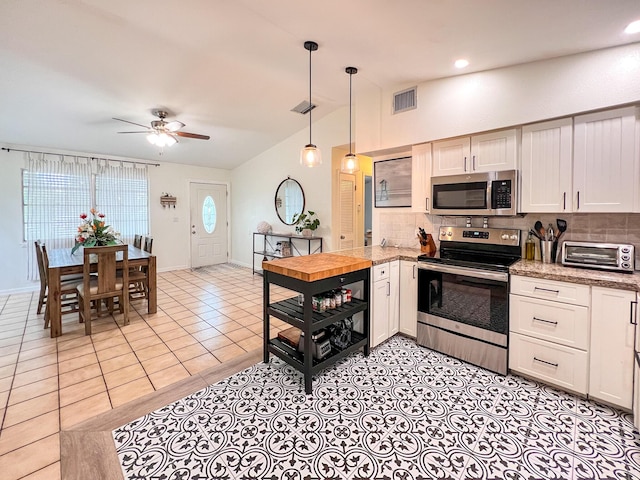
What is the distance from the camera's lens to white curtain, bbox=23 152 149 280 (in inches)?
193

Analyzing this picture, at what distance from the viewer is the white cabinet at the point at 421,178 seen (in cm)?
306

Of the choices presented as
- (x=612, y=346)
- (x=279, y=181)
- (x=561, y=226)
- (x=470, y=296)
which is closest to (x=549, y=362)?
(x=612, y=346)

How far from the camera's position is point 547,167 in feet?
7.79

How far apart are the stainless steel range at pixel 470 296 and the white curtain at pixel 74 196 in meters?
5.87

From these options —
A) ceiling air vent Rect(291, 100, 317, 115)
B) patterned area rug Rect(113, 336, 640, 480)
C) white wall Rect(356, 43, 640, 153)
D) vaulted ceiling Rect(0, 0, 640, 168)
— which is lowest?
patterned area rug Rect(113, 336, 640, 480)

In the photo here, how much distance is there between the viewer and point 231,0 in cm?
220

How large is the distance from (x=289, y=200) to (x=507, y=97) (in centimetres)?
405

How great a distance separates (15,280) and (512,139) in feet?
24.2

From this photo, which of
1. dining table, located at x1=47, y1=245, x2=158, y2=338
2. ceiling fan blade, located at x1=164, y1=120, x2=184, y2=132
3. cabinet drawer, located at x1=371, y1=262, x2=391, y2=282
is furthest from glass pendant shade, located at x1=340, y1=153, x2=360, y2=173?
dining table, located at x1=47, y1=245, x2=158, y2=338

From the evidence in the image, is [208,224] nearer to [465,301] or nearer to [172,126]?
[172,126]

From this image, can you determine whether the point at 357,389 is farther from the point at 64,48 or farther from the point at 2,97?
the point at 2,97

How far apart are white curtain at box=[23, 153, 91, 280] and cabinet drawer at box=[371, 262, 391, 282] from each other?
222 inches

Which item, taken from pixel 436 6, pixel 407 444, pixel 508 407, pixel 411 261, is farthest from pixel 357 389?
pixel 436 6

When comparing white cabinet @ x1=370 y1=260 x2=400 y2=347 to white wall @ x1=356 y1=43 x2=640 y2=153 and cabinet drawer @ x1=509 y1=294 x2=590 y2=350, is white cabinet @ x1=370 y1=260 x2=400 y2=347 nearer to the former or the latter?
cabinet drawer @ x1=509 y1=294 x2=590 y2=350
